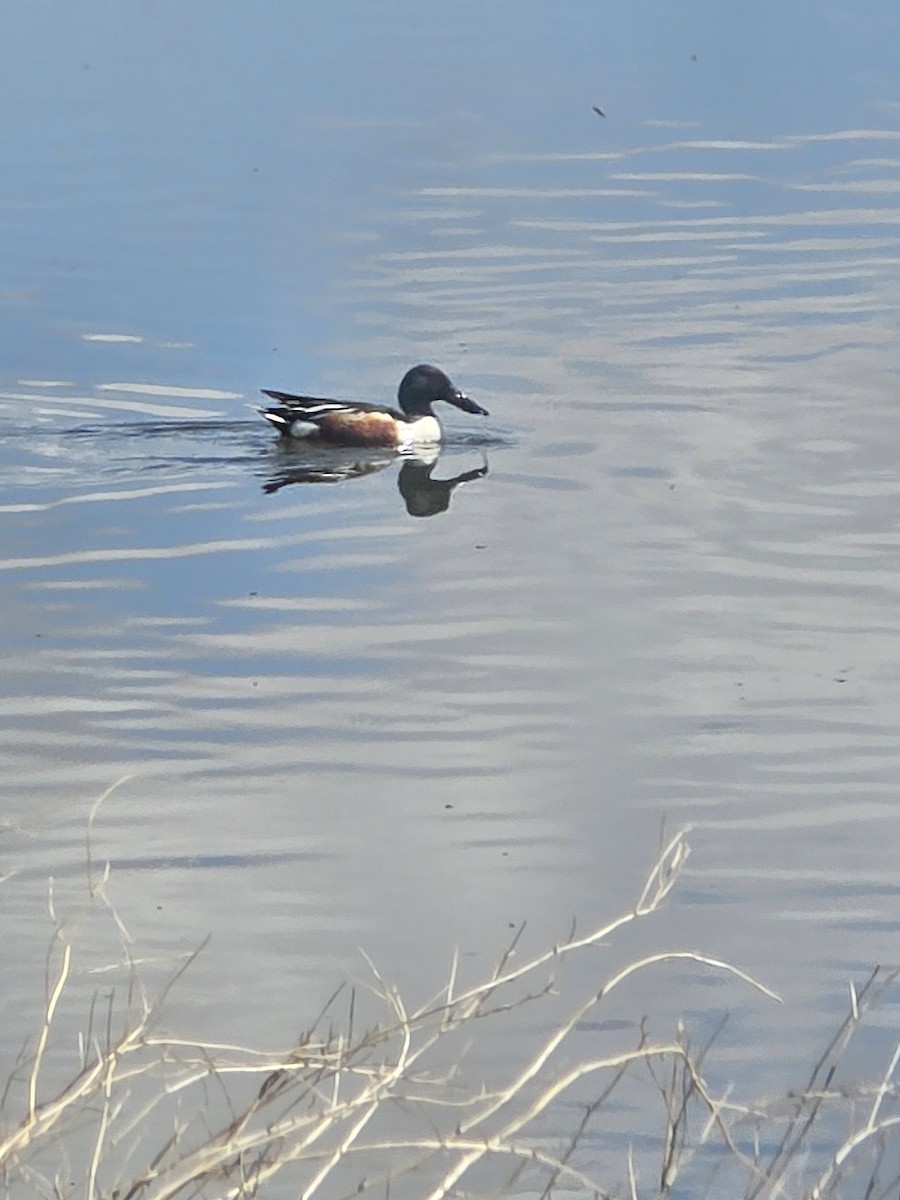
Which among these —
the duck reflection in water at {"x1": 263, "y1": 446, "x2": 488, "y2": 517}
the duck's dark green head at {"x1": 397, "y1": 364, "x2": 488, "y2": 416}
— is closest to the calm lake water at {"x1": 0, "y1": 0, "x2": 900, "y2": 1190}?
the duck reflection in water at {"x1": 263, "y1": 446, "x2": 488, "y2": 517}

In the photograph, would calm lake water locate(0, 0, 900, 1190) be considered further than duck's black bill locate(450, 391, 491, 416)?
No

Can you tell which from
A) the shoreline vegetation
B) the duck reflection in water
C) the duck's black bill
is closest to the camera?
the shoreline vegetation

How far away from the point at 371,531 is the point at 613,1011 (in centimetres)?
480

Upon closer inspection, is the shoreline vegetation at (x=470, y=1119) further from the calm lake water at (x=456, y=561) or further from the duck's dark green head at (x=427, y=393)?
the duck's dark green head at (x=427, y=393)

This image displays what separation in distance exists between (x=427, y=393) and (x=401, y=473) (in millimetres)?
536

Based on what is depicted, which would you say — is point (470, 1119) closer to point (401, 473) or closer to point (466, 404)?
point (401, 473)

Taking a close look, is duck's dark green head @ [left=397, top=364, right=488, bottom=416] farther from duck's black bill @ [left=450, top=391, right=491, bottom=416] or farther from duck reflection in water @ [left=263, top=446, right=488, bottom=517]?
duck reflection in water @ [left=263, top=446, right=488, bottom=517]

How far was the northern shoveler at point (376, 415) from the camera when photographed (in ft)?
36.8

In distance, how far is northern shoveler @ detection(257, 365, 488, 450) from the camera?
11227 mm

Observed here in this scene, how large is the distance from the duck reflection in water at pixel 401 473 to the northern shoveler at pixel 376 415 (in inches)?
2.6

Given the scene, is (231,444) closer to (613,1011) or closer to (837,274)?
(837,274)

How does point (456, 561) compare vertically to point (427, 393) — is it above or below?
below

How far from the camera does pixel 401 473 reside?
450 inches

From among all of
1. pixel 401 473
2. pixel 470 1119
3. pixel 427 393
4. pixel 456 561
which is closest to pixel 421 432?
pixel 427 393
